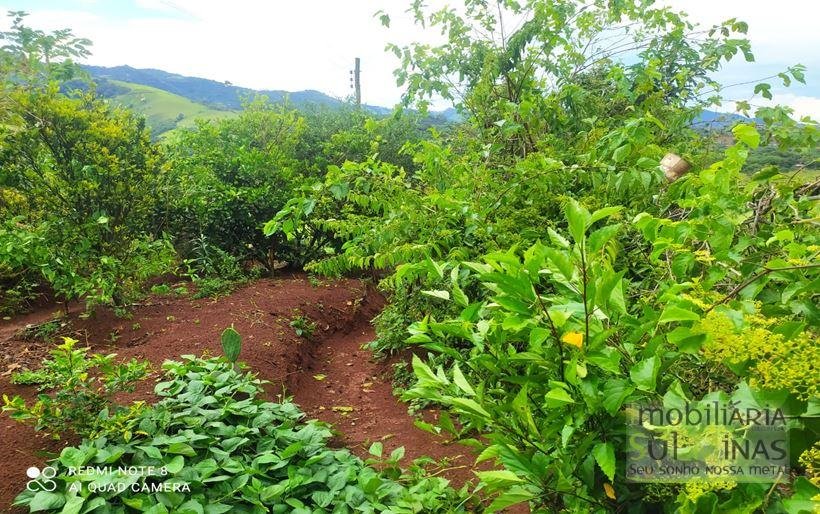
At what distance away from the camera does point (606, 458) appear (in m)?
1.01

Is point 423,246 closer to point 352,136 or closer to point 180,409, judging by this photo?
point 180,409

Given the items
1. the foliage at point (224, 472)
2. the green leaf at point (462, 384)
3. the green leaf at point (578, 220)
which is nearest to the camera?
the green leaf at point (578, 220)

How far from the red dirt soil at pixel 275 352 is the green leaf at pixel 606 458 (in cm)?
171

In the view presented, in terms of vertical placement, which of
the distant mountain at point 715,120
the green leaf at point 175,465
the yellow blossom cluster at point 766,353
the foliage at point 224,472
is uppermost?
the distant mountain at point 715,120

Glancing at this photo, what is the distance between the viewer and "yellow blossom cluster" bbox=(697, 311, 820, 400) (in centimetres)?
79

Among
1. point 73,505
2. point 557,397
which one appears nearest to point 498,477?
point 557,397

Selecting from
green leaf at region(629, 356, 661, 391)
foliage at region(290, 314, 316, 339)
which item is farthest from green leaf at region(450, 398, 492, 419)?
foliage at region(290, 314, 316, 339)

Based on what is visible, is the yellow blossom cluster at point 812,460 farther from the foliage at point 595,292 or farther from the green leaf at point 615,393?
the green leaf at point 615,393

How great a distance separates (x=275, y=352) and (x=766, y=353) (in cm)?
375

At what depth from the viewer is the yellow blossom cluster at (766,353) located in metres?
0.79

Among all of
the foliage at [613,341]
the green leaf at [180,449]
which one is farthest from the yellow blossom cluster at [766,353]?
the green leaf at [180,449]

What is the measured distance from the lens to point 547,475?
1.18 meters

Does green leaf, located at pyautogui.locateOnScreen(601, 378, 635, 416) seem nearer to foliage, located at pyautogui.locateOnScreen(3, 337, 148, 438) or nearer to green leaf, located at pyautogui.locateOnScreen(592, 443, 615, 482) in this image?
green leaf, located at pyautogui.locateOnScreen(592, 443, 615, 482)

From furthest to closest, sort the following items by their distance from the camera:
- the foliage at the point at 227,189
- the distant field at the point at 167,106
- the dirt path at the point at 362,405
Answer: the distant field at the point at 167,106 → the foliage at the point at 227,189 → the dirt path at the point at 362,405
